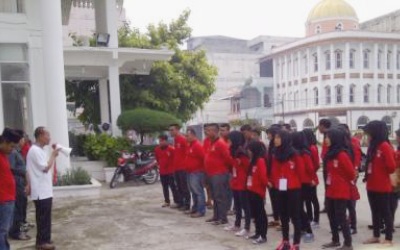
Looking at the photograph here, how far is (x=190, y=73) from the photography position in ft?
67.7

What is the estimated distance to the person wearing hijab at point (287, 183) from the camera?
6164 mm

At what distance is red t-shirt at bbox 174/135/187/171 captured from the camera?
926 centimetres

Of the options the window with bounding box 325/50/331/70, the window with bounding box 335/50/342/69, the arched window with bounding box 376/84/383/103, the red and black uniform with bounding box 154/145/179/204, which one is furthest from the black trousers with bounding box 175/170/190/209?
the arched window with bounding box 376/84/383/103

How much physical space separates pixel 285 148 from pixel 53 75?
25.3ft

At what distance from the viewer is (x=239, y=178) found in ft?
24.2

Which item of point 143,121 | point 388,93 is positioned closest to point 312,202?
point 143,121

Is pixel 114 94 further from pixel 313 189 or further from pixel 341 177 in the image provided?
pixel 341 177

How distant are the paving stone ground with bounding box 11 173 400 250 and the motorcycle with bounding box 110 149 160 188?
265 cm

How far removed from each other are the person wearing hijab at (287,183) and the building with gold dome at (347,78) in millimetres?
45276

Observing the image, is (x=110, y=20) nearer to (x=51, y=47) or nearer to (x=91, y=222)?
(x=51, y=47)

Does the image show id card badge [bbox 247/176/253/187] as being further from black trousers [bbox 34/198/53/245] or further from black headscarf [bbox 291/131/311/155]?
black trousers [bbox 34/198/53/245]

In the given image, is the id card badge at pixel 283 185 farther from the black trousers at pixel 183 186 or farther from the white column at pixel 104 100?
the white column at pixel 104 100

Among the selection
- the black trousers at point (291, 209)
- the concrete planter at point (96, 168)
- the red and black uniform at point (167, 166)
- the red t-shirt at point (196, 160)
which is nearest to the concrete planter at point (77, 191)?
the red and black uniform at point (167, 166)

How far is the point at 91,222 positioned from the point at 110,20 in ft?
27.4
